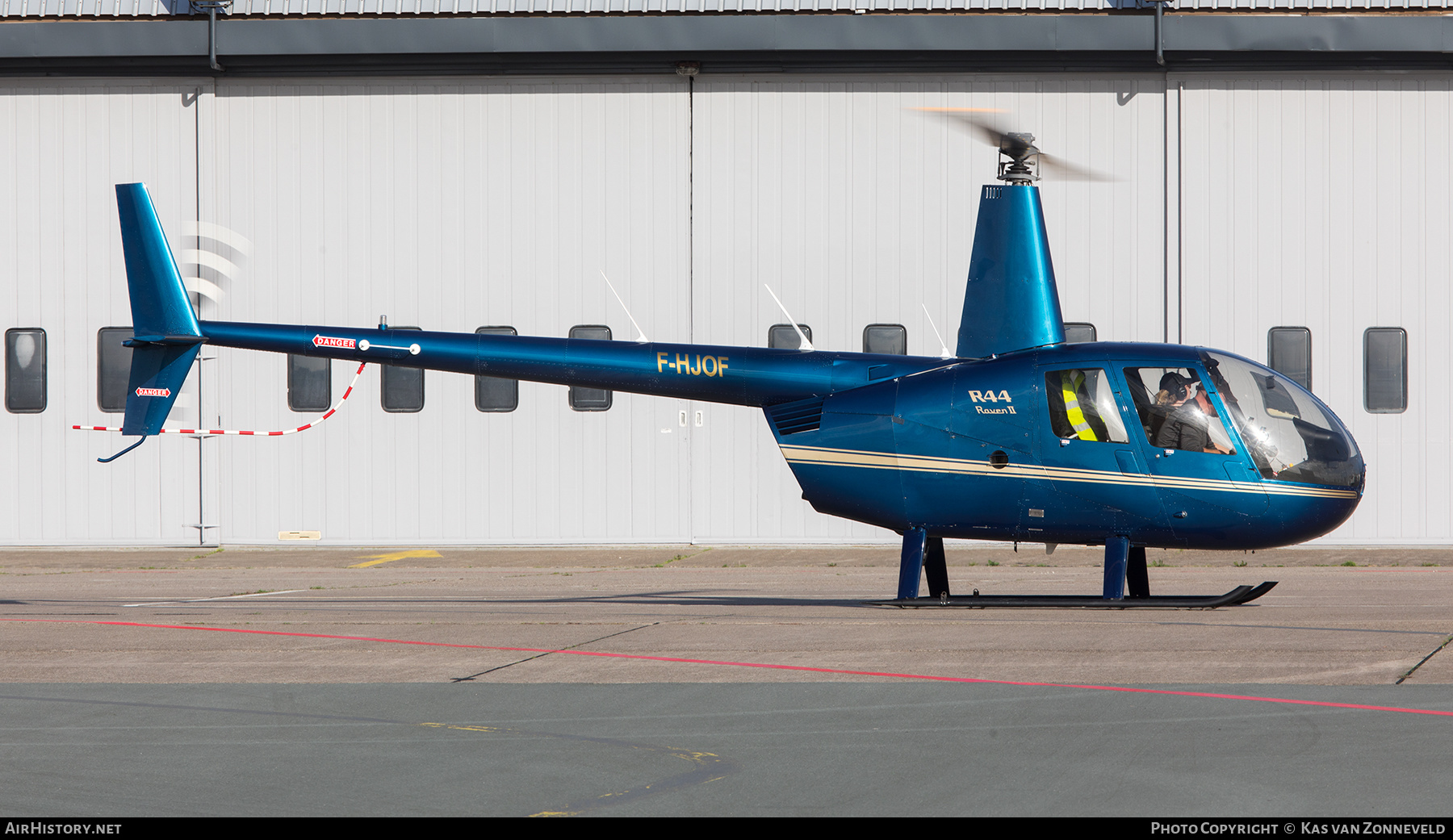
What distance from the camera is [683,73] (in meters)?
18.2

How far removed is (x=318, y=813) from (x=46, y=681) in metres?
3.94

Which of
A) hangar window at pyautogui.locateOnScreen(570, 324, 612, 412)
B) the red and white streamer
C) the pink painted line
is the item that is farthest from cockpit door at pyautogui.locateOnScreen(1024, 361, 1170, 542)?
the red and white streamer

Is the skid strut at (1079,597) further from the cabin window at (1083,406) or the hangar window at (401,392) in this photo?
the hangar window at (401,392)

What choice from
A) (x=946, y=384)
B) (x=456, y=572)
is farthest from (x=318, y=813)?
(x=456, y=572)

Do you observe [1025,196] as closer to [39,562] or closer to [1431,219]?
[1431,219]

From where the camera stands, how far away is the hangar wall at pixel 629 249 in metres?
17.7

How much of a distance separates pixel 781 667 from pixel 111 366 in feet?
45.1

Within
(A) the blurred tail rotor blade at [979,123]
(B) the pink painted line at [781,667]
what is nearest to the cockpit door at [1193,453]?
(A) the blurred tail rotor blade at [979,123]

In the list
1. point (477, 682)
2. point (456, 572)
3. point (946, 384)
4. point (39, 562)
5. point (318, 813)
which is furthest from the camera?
point (39, 562)

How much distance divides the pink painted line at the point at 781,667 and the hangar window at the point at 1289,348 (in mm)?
11574

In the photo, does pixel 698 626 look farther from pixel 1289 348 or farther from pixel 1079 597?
pixel 1289 348

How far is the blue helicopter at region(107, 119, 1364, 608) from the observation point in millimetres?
10031

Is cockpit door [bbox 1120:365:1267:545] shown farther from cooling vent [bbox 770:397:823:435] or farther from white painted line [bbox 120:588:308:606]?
white painted line [bbox 120:588:308:606]

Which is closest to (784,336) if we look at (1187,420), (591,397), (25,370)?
(591,397)
